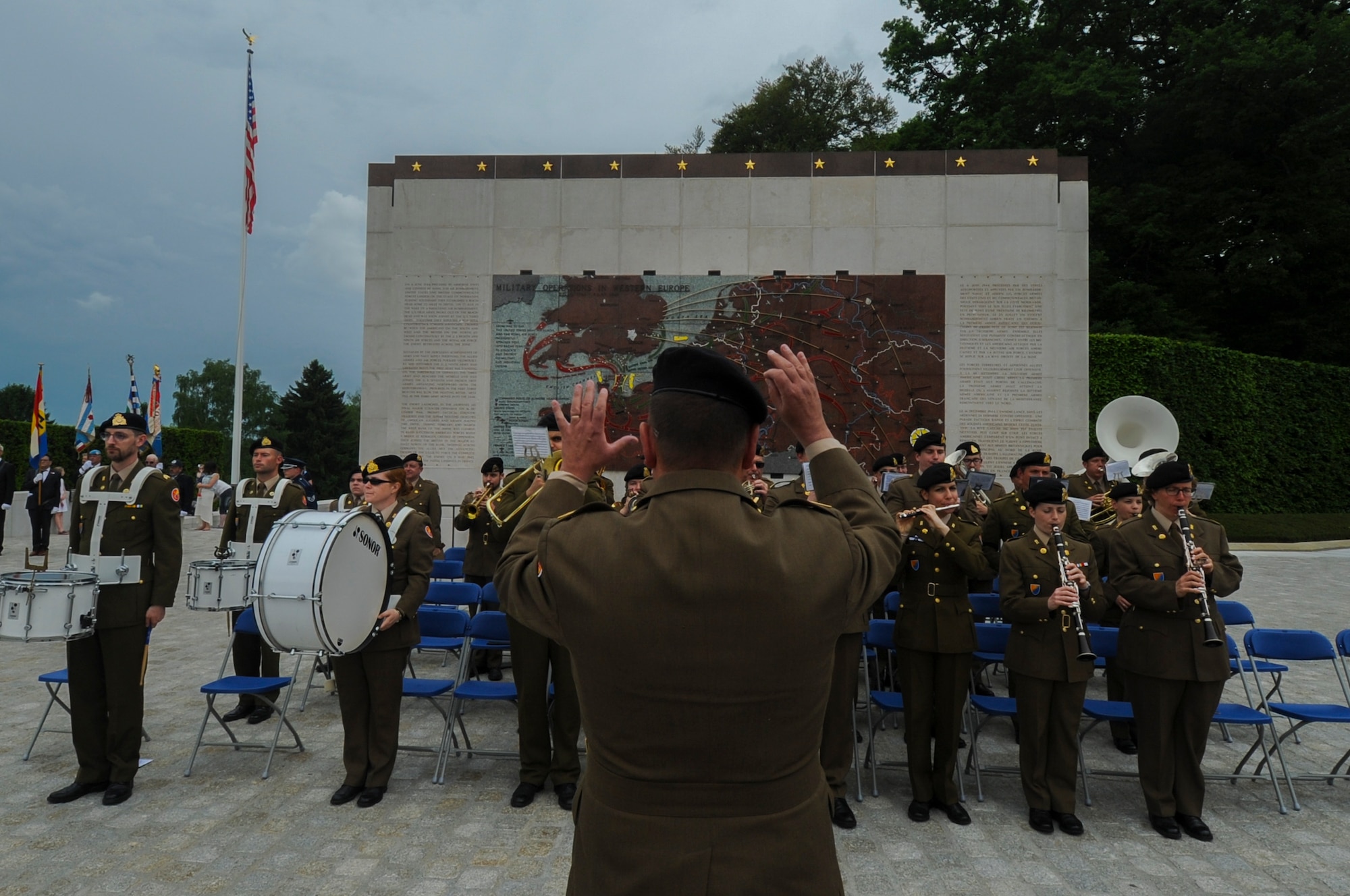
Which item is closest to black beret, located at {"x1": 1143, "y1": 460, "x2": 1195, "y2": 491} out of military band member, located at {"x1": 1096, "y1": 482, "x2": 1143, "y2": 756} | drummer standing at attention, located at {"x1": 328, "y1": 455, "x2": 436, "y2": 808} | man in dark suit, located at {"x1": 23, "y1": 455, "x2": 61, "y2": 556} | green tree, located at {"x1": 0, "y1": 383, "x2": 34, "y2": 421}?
military band member, located at {"x1": 1096, "y1": 482, "x2": 1143, "y2": 756}

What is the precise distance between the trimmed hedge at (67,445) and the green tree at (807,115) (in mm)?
24956

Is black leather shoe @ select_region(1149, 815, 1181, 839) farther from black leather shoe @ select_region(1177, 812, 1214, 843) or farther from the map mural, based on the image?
the map mural

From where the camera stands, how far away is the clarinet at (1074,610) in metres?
5.07

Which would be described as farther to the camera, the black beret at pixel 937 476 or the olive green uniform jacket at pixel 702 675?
the black beret at pixel 937 476

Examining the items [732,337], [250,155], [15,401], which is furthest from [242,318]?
[15,401]

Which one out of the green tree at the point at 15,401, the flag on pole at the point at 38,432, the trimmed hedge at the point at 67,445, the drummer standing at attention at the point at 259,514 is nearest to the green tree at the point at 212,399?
the green tree at the point at 15,401

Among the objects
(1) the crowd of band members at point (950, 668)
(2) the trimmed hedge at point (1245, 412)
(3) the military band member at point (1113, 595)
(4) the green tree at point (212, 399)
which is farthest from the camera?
(4) the green tree at point (212, 399)

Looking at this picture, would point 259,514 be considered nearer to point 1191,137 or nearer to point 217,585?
point 217,585

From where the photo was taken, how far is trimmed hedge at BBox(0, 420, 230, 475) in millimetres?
24797

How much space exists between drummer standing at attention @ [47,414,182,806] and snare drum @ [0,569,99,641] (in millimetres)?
314

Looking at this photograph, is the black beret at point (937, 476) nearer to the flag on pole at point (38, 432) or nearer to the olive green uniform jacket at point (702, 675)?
the olive green uniform jacket at point (702, 675)

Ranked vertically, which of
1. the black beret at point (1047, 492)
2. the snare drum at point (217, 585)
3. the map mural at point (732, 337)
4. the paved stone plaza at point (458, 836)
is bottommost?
the paved stone plaza at point (458, 836)

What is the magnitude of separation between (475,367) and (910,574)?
468 inches

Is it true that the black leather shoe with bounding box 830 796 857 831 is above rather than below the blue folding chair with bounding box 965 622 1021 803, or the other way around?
below
